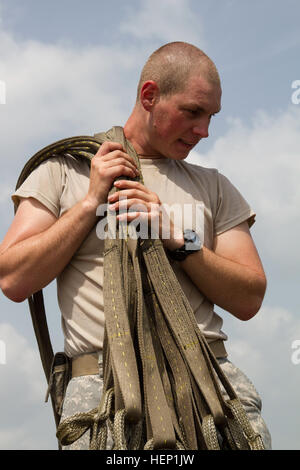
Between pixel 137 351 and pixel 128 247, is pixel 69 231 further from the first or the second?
pixel 137 351

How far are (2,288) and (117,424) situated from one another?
1.25 meters

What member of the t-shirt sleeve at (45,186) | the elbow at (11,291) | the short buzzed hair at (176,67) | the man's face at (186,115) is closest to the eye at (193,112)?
the man's face at (186,115)

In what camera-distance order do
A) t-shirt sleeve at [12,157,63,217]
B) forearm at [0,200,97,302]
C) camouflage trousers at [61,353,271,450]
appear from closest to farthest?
camouflage trousers at [61,353,271,450] < forearm at [0,200,97,302] < t-shirt sleeve at [12,157,63,217]

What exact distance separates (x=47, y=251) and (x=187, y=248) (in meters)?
0.76

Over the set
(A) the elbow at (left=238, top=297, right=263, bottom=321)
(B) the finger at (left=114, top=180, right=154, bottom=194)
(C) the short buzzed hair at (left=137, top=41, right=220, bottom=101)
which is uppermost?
(C) the short buzzed hair at (left=137, top=41, right=220, bottom=101)

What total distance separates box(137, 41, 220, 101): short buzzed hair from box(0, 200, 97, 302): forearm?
970 mm

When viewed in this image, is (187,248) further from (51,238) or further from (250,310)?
(51,238)

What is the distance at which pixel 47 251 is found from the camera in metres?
3.70

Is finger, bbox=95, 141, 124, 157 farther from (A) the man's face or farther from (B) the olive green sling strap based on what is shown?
(B) the olive green sling strap

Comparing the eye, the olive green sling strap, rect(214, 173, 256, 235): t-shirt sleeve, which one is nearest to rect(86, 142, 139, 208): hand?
the olive green sling strap

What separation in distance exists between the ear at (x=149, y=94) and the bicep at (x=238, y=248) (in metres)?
0.92

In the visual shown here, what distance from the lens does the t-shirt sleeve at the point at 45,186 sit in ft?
13.0

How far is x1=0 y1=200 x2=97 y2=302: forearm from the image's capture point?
12.1 ft

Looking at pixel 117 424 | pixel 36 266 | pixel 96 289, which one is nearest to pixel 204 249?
pixel 96 289
